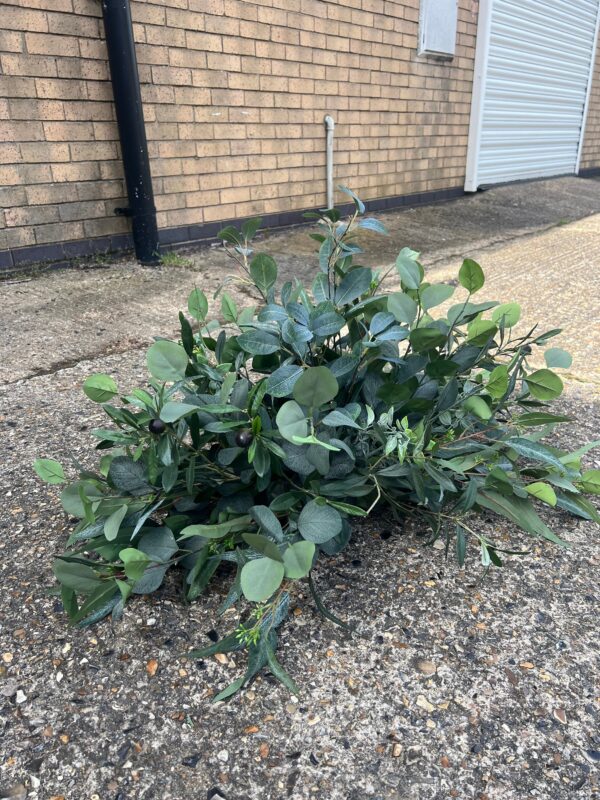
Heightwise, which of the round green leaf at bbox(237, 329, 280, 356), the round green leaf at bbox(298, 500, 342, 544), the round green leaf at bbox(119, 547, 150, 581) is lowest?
the round green leaf at bbox(119, 547, 150, 581)

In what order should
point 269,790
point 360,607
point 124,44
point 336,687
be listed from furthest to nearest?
point 124,44 → point 360,607 → point 336,687 → point 269,790

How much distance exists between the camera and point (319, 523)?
1.28m

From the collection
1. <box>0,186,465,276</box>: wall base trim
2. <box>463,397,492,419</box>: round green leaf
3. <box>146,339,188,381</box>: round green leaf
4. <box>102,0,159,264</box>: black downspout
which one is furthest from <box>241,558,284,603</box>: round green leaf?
<box>102,0,159,264</box>: black downspout

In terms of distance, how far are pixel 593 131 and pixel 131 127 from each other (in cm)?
1029

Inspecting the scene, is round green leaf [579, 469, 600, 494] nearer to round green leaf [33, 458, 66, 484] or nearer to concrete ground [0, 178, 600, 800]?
concrete ground [0, 178, 600, 800]

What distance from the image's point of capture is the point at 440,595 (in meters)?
1.46

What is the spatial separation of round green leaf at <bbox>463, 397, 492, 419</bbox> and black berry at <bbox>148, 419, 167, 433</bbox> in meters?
0.68

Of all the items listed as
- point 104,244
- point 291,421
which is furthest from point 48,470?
point 104,244

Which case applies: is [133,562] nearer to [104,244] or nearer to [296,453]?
[296,453]

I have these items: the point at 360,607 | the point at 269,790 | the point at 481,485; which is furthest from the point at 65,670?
the point at 481,485

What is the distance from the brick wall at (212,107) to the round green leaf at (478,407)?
11.4 feet

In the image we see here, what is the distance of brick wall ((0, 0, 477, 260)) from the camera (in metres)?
3.94

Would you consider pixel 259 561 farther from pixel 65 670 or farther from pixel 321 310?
pixel 321 310

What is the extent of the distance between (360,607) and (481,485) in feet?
1.31
